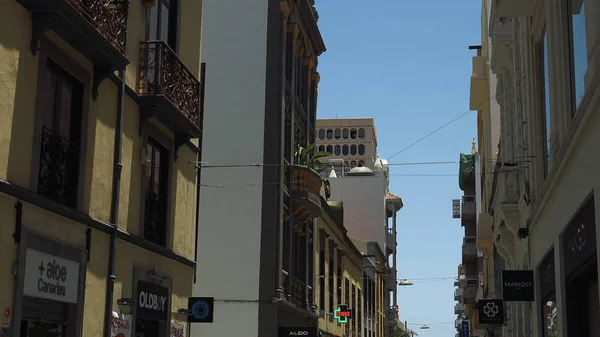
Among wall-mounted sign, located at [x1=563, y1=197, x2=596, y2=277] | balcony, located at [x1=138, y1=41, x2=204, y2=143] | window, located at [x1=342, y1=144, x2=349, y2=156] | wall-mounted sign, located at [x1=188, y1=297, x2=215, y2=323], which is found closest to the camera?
wall-mounted sign, located at [x1=563, y1=197, x2=596, y2=277]

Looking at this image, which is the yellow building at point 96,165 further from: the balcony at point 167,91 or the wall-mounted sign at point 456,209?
the wall-mounted sign at point 456,209

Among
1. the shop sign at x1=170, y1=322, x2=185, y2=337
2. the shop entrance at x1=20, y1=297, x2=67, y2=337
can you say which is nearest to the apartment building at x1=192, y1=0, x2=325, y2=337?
the shop sign at x1=170, y1=322, x2=185, y2=337

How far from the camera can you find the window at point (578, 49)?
11.2 m

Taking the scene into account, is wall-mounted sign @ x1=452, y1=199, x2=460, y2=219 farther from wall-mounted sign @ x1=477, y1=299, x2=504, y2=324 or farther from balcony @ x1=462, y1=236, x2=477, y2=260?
wall-mounted sign @ x1=477, y1=299, x2=504, y2=324

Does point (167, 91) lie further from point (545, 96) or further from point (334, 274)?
point (334, 274)

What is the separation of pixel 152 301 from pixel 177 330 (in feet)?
5.94

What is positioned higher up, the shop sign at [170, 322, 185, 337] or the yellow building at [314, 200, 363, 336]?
the yellow building at [314, 200, 363, 336]

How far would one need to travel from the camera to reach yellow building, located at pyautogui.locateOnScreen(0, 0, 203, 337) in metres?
11.9

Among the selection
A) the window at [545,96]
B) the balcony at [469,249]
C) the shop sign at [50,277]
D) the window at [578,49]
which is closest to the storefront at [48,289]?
the shop sign at [50,277]

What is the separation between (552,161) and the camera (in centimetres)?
1344

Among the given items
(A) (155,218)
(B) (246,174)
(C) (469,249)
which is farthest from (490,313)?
(C) (469,249)

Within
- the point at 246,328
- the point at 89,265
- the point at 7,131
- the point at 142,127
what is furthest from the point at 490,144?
the point at 7,131

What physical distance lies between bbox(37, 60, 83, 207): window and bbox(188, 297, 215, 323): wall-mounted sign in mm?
6875

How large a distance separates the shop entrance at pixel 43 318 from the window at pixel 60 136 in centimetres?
145
